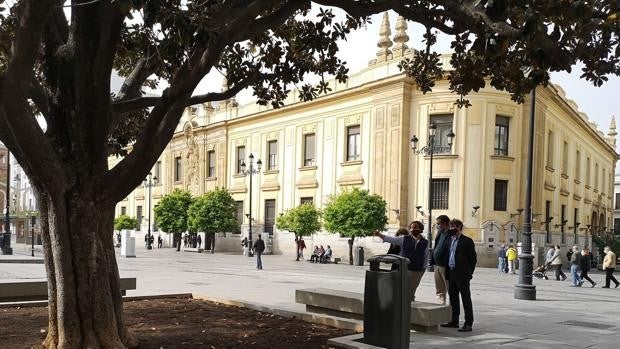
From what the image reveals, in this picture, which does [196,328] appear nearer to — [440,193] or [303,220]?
[440,193]

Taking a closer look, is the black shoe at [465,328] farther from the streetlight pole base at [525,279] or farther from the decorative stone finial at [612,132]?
the decorative stone finial at [612,132]

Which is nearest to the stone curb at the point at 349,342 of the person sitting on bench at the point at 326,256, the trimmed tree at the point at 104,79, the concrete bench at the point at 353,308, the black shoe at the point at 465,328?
the concrete bench at the point at 353,308

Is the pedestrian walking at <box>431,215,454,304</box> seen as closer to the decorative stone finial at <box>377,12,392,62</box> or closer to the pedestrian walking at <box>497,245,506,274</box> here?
the pedestrian walking at <box>497,245,506,274</box>

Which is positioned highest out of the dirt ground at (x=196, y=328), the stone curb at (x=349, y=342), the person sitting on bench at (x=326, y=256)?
the stone curb at (x=349, y=342)

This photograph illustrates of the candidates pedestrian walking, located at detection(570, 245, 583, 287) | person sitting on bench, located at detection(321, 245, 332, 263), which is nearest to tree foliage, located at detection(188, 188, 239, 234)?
person sitting on bench, located at detection(321, 245, 332, 263)

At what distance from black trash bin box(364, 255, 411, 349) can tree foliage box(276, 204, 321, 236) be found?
2942cm

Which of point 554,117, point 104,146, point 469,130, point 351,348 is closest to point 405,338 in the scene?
point 351,348

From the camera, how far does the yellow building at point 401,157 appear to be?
32.8 m

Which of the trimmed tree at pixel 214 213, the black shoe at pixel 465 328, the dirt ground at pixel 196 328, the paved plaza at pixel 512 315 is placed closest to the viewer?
the dirt ground at pixel 196 328

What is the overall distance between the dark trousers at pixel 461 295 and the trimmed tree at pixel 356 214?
22.2 meters

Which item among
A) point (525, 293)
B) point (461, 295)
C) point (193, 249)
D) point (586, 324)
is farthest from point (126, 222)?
point (461, 295)

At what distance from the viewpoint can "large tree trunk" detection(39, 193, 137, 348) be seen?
5.53 m

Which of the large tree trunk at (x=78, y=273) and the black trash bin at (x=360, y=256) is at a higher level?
the large tree trunk at (x=78, y=273)

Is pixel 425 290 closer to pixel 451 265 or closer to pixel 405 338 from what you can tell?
pixel 451 265
